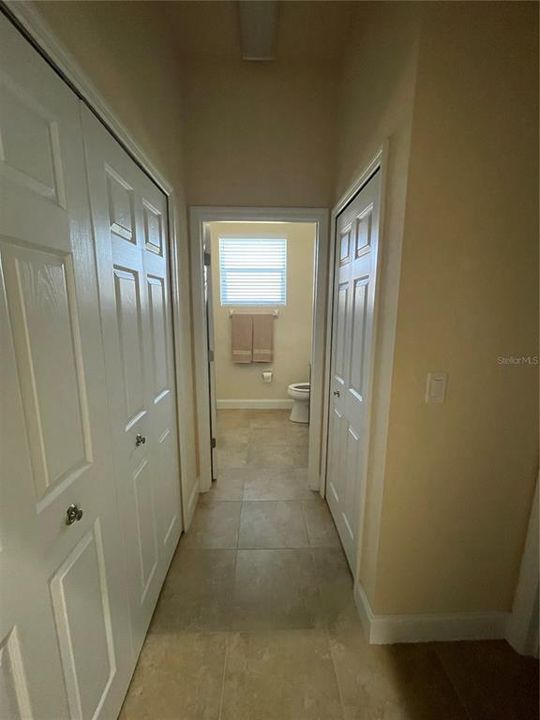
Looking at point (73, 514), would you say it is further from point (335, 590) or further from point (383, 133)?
point (383, 133)

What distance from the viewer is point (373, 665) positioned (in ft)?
4.09

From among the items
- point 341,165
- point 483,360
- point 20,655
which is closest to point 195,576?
point 20,655

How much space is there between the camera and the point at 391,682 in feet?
3.91

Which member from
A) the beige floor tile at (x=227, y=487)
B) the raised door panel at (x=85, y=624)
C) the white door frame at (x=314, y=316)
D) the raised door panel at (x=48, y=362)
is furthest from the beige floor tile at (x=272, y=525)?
the raised door panel at (x=48, y=362)

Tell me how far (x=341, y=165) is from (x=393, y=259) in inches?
41.3

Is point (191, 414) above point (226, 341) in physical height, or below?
below

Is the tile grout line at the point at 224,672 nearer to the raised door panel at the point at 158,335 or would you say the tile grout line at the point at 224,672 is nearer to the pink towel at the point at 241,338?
the raised door panel at the point at 158,335

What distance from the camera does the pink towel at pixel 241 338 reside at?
3.94m

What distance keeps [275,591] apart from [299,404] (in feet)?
7.68

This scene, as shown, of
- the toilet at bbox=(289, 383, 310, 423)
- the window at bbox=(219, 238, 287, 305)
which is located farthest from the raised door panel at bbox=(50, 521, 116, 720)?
the window at bbox=(219, 238, 287, 305)

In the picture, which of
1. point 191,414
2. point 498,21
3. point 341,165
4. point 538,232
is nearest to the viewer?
point 498,21

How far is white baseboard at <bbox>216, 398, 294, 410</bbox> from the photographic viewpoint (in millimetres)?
4199

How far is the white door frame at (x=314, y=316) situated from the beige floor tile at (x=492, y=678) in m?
1.16

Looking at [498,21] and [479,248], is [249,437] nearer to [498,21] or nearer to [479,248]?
[479,248]
